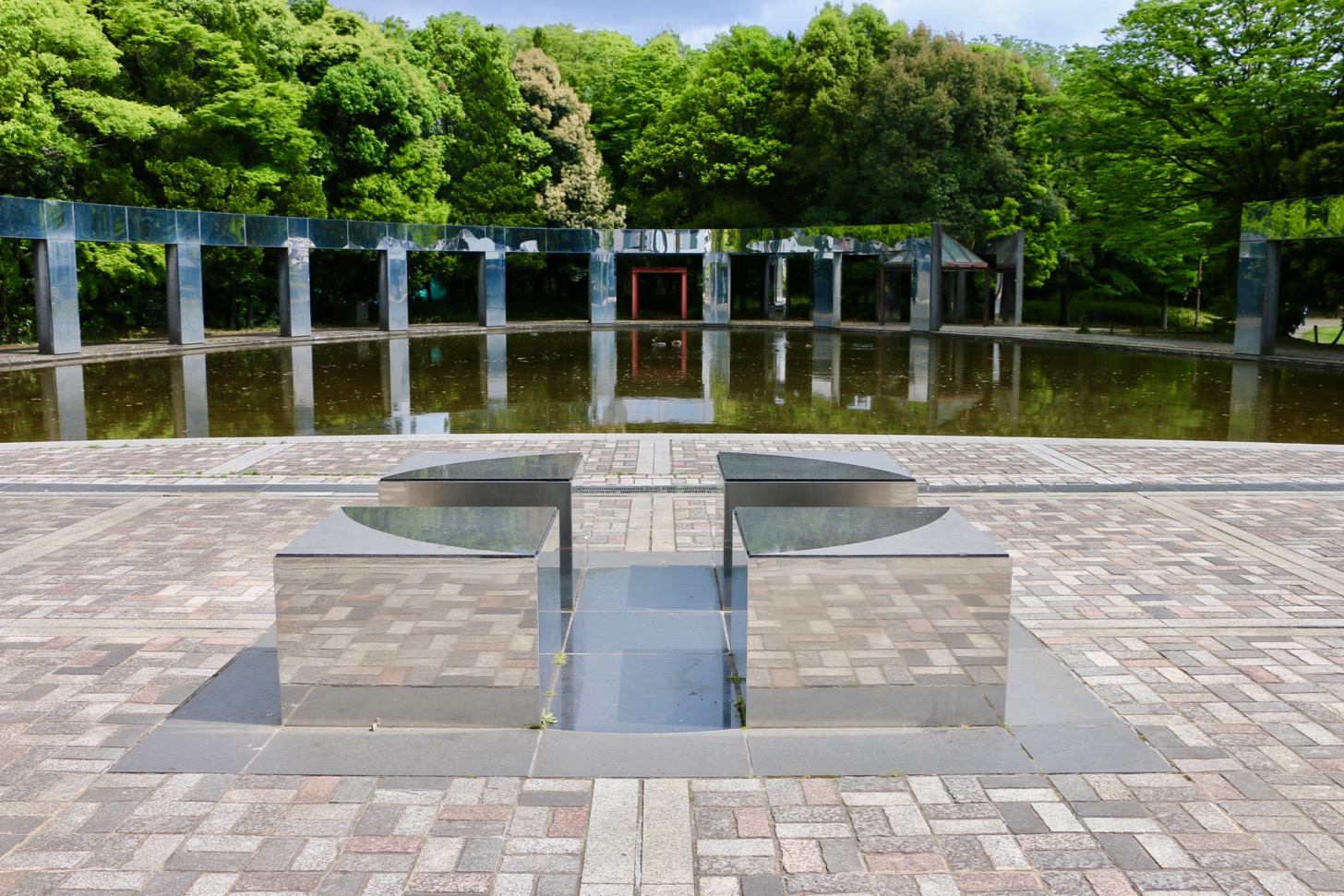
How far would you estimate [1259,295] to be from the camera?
27766 mm

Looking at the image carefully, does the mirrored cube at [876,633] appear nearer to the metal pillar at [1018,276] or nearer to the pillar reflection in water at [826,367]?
the pillar reflection in water at [826,367]

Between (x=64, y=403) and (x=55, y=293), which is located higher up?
(x=55, y=293)

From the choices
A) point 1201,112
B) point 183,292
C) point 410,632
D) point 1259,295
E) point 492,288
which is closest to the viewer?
point 410,632

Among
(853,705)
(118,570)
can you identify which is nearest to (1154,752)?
(853,705)

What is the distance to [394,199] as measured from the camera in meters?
41.6

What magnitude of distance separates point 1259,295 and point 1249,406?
11796 millimetres

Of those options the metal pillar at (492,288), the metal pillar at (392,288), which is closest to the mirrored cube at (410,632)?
the metal pillar at (392,288)

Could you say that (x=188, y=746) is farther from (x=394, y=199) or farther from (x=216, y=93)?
(x=394, y=199)

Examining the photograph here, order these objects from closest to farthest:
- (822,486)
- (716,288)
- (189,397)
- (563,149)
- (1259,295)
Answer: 1. (822,486)
2. (189,397)
3. (1259,295)
4. (716,288)
5. (563,149)

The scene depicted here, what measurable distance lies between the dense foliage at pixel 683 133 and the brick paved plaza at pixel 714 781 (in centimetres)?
2415

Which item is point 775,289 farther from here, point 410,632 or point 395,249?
point 410,632

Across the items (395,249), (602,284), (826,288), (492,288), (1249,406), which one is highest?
(395,249)

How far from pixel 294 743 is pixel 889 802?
2369mm

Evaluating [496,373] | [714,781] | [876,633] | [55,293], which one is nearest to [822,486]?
[876,633]
